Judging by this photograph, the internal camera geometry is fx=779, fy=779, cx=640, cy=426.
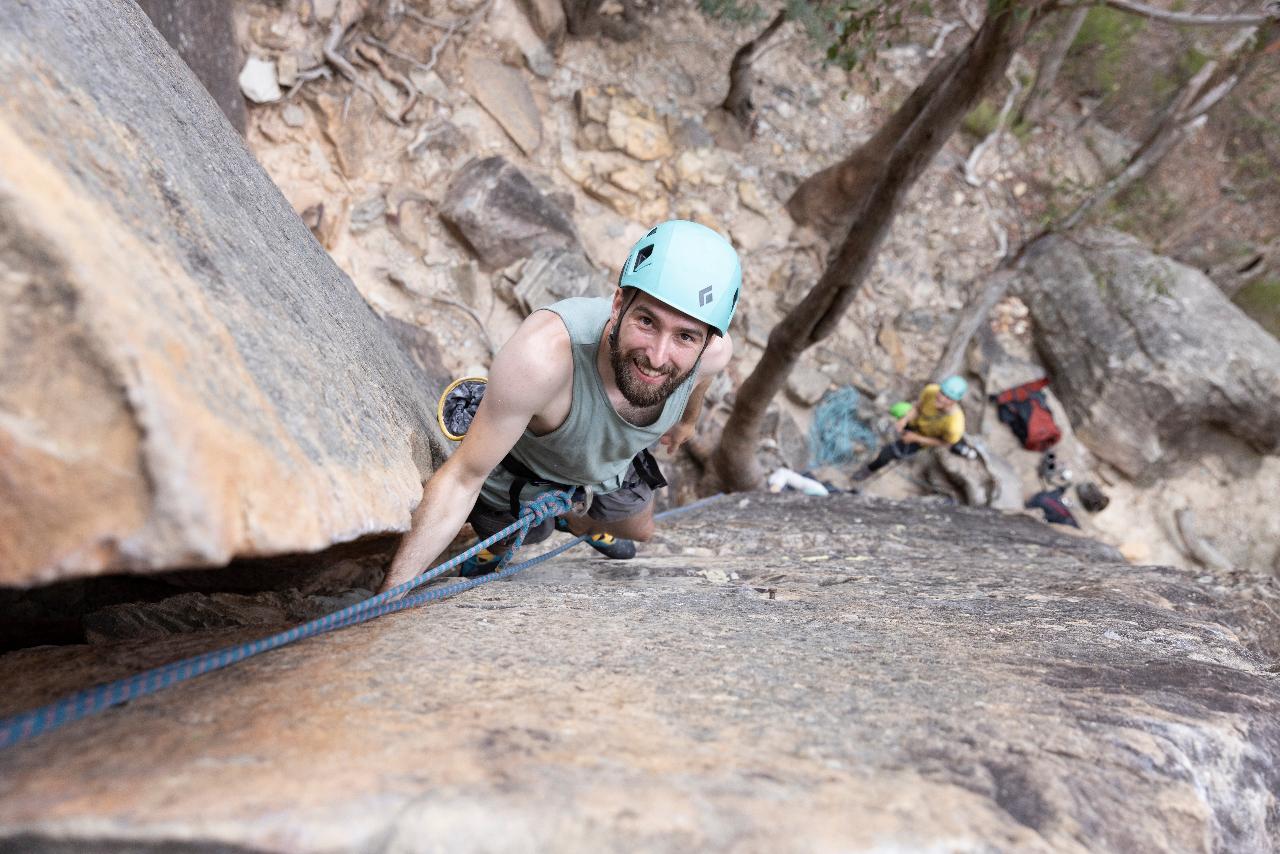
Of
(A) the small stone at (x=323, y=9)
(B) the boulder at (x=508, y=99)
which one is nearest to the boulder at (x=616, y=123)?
(B) the boulder at (x=508, y=99)

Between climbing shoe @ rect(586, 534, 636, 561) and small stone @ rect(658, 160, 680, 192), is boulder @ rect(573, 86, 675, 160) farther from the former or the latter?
climbing shoe @ rect(586, 534, 636, 561)

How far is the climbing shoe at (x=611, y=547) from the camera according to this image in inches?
129

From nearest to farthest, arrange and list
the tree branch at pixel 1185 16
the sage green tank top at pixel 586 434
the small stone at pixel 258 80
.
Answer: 1. the sage green tank top at pixel 586 434
2. the tree branch at pixel 1185 16
3. the small stone at pixel 258 80

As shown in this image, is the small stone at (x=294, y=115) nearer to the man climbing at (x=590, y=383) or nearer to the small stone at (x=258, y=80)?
the small stone at (x=258, y=80)

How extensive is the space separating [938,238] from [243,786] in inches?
424

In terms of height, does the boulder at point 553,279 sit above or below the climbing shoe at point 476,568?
above

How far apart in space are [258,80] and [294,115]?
0.36 meters

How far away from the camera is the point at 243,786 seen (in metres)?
1.00

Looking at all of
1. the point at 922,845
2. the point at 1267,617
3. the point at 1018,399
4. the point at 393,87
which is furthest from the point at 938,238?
the point at 922,845

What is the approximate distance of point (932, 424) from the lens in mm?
8578

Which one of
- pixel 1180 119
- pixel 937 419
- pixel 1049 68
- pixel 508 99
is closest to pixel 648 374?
pixel 508 99

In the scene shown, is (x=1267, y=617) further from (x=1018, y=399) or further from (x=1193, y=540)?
(x=1193, y=540)

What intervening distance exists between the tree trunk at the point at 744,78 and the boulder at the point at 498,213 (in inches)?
118

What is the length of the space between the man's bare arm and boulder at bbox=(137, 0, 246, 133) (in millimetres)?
3312
